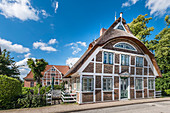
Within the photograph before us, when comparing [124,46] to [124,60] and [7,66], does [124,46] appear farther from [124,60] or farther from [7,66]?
[7,66]

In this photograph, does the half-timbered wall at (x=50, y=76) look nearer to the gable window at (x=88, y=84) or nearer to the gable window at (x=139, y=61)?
the gable window at (x=88, y=84)

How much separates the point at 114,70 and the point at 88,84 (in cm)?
344

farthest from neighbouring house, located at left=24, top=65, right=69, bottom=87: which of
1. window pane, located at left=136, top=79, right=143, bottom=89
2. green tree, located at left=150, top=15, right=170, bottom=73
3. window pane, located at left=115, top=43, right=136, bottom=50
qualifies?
green tree, located at left=150, top=15, right=170, bottom=73

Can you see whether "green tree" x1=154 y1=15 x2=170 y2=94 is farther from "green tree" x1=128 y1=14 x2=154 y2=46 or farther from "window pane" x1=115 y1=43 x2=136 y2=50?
"window pane" x1=115 y1=43 x2=136 y2=50

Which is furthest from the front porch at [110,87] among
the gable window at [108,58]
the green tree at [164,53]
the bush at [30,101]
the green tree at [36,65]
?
the green tree at [36,65]

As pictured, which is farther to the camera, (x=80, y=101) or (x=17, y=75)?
(x=17, y=75)

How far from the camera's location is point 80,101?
9773 mm

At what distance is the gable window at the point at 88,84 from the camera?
34.0 ft

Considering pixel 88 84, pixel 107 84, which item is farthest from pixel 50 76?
pixel 107 84

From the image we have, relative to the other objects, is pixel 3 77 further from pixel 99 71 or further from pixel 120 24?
pixel 120 24

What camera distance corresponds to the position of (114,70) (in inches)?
468

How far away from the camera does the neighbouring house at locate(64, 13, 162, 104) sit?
34.3 ft

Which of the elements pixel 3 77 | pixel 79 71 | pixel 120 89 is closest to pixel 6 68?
pixel 3 77

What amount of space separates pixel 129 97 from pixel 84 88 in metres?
5.72
